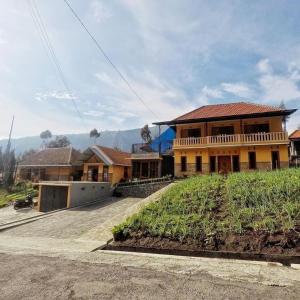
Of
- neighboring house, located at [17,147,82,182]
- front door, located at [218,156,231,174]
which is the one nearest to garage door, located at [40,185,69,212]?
neighboring house, located at [17,147,82,182]

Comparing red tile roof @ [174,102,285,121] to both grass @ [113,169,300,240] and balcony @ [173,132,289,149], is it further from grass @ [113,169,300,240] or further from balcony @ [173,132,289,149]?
grass @ [113,169,300,240]

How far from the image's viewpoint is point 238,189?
1134 cm

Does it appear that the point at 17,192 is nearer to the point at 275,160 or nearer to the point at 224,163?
the point at 224,163

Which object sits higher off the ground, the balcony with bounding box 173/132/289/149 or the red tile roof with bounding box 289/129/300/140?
the red tile roof with bounding box 289/129/300/140

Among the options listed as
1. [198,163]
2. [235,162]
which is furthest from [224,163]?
[198,163]

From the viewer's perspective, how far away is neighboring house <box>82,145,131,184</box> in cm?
2581

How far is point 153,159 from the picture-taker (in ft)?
81.8

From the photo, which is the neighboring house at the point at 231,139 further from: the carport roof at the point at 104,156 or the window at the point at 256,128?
the carport roof at the point at 104,156

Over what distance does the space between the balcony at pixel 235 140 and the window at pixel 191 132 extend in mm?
1317

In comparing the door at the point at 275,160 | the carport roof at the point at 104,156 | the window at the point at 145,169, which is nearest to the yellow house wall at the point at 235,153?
the door at the point at 275,160

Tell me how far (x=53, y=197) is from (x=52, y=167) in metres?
11.9

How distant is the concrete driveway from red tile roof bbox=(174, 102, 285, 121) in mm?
Answer: 11486

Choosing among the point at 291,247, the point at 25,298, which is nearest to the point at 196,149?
the point at 291,247

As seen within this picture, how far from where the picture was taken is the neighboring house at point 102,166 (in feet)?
84.7
